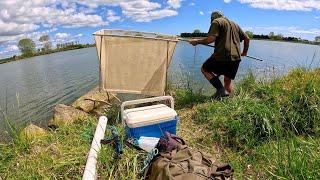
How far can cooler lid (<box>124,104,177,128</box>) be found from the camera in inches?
177

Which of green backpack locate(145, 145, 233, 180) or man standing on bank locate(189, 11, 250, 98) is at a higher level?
man standing on bank locate(189, 11, 250, 98)

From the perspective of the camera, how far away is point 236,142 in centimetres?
509

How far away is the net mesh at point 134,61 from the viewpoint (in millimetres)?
6445

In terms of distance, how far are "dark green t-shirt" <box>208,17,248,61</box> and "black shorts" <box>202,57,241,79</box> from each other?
118 millimetres

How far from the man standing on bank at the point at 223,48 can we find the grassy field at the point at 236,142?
0.44 m

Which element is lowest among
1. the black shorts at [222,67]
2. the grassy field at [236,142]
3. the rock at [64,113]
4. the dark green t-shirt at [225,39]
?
the rock at [64,113]

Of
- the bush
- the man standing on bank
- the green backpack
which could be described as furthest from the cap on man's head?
the green backpack

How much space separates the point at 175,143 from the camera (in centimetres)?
392

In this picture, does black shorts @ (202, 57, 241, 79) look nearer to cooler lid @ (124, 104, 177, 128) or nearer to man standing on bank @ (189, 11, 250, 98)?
man standing on bank @ (189, 11, 250, 98)

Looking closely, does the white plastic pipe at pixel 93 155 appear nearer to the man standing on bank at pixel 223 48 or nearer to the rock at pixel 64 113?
the man standing on bank at pixel 223 48

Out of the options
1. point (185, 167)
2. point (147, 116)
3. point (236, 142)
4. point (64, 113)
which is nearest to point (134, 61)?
point (147, 116)

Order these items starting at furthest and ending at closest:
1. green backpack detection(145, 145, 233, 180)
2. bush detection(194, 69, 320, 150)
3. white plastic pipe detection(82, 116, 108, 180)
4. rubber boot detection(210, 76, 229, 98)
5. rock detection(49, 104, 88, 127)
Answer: rock detection(49, 104, 88, 127), rubber boot detection(210, 76, 229, 98), bush detection(194, 69, 320, 150), white plastic pipe detection(82, 116, 108, 180), green backpack detection(145, 145, 233, 180)

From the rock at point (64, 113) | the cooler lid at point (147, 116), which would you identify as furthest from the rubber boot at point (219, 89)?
the rock at point (64, 113)

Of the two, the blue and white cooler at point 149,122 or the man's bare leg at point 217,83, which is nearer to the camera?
the blue and white cooler at point 149,122
